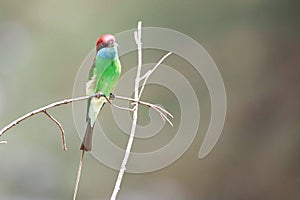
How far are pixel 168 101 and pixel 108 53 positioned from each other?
2.09 m

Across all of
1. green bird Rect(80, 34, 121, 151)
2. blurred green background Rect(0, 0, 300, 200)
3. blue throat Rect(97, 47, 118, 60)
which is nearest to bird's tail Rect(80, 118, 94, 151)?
green bird Rect(80, 34, 121, 151)

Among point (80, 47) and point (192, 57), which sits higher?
point (80, 47)

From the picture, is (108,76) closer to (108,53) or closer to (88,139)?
(108,53)

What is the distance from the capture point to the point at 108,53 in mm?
771

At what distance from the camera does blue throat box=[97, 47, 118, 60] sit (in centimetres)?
75

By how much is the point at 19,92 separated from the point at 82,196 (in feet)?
2.19

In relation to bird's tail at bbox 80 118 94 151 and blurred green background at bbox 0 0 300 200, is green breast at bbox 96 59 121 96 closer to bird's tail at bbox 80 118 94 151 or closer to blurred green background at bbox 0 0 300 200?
bird's tail at bbox 80 118 94 151

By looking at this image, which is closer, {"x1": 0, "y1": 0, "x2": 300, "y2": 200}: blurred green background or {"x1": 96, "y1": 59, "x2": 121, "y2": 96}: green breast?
{"x1": 96, "y1": 59, "x2": 121, "y2": 96}: green breast

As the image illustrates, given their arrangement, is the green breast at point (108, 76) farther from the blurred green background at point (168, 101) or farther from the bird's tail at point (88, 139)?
the blurred green background at point (168, 101)

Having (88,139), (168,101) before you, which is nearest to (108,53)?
(88,139)

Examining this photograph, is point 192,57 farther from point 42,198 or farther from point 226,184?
point 42,198

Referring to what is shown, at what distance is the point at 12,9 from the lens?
10.4 ft

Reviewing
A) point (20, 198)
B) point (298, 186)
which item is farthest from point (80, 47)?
point (298, 186)

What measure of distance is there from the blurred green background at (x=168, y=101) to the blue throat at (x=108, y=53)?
1.94 m
